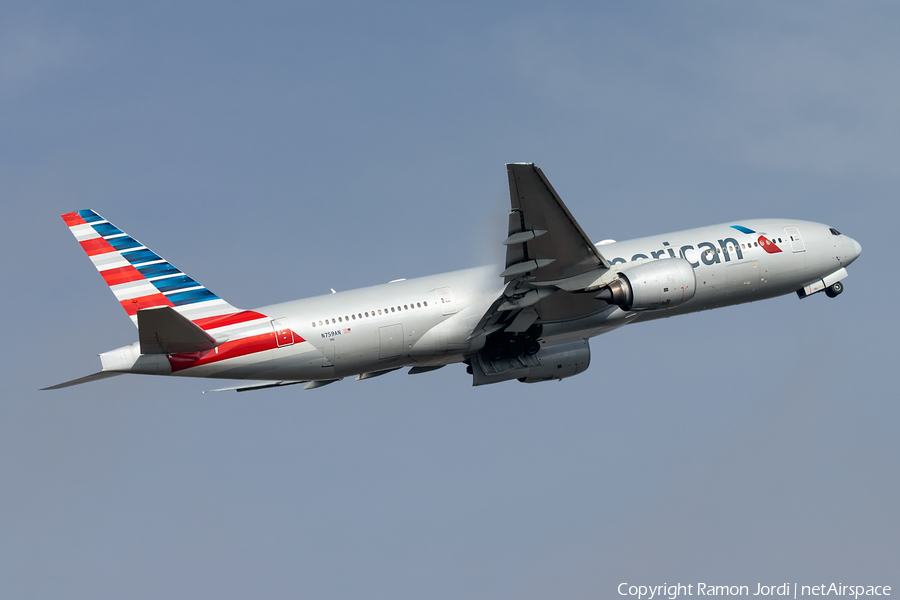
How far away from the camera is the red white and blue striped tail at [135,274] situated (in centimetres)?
3291

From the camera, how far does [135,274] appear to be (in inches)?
1304

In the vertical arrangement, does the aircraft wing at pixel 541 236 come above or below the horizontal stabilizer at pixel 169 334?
above

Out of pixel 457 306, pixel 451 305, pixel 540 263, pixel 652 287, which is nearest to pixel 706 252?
pixel 652 287

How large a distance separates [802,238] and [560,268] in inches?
487

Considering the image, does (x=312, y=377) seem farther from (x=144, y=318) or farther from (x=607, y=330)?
(x=607, y=330)

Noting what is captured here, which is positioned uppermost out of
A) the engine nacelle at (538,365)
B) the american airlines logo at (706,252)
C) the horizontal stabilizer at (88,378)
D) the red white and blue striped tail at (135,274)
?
the red white and blue striped tail at (135,274)

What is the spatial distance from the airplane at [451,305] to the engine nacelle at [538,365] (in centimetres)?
8

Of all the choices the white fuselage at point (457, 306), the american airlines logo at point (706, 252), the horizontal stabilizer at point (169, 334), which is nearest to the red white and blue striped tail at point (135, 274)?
the horizontal stabilizer at point (169, 334)

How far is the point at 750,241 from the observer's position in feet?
122

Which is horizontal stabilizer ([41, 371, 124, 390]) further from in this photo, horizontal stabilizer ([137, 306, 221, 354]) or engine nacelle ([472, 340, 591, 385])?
engine nacelle ([472, 340, 591, 385])

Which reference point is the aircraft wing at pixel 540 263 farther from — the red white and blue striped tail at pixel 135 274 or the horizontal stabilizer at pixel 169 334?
the red white and blue striped tail at pixel 135 274

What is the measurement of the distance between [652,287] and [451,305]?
7167 millimetres

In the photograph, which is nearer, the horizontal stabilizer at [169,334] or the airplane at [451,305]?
the horizontal stabilizer at [169,334]

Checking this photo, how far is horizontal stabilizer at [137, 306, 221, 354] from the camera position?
2839 centimetres
